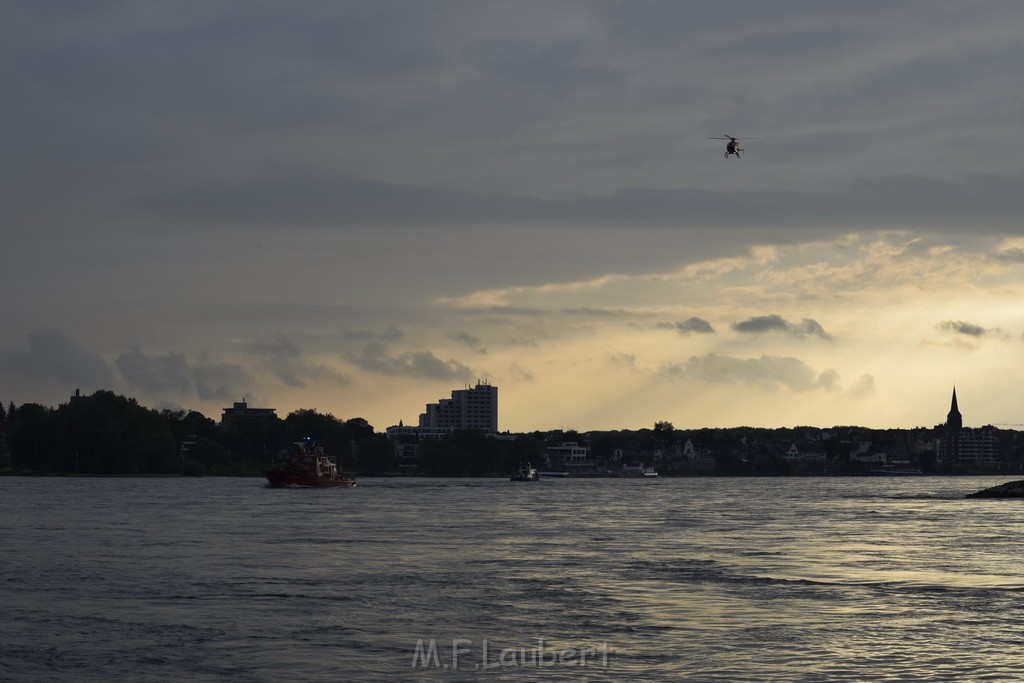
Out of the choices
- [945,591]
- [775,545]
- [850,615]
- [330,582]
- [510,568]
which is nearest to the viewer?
[850,615]

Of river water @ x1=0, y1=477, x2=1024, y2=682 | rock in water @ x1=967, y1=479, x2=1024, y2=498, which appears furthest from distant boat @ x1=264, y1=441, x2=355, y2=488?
river water @ x1=0, y1=477, x2=1024, y2=682

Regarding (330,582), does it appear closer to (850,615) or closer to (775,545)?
(850,615)

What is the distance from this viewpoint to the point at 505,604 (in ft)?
139

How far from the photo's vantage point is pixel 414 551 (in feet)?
211

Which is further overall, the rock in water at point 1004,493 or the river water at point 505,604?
the rock in water at point 1004,493

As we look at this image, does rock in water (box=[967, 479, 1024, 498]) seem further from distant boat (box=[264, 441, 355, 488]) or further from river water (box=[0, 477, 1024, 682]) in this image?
river water (box=[0, 477, 1024, 682])

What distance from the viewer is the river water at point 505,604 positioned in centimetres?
3098

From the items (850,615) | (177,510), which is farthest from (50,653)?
(177,510)

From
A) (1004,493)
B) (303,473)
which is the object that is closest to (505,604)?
(303,473)

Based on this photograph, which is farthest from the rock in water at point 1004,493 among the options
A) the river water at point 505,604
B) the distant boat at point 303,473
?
the river water at point 505,604

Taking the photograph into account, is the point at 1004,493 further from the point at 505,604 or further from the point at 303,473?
the point at 505,604

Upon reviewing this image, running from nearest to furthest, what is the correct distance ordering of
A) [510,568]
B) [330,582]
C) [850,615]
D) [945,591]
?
1. [850,615]
2. [945,591]
3. [330,582]
4. [510,568]

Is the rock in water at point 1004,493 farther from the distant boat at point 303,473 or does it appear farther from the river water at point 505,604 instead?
the river water at point 505,604

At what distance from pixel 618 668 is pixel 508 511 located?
8806 centimetres
